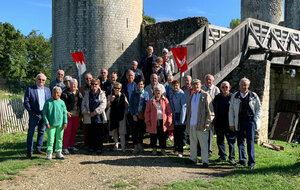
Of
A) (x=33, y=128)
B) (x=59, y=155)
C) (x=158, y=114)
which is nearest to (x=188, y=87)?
(x=158, y=114)

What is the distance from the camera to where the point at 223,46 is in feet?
34.0

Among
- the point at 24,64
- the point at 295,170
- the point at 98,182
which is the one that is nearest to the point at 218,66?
the point at 295,170

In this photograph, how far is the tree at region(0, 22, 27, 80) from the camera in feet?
108

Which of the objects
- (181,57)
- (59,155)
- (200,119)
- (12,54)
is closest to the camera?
(200,119)

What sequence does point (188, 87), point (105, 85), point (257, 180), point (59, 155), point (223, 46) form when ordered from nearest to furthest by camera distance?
1. point (257, 180)
2. point (59, 155)
3. point (188, 87)
4. point (105, 85)
5. point (223, 46)

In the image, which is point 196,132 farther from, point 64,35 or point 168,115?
point 64,35

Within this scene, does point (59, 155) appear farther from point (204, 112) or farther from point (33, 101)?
point (204, 112)

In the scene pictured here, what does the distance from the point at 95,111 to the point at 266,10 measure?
99.5 feet

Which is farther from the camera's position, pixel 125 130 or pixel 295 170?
pixel 125 130

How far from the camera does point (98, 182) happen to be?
16.9 feet

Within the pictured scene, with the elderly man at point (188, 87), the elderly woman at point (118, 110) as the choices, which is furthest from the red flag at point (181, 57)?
the elderly woman at point (118, 110)

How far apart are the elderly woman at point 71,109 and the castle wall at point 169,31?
9279 millimetres

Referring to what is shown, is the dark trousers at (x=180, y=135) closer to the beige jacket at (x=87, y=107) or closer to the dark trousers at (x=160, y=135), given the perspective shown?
the dark trousers at (x=160, y=135)

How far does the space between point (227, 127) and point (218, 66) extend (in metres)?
4.06
